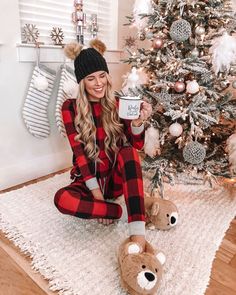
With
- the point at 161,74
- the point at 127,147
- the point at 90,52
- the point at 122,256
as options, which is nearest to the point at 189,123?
the point at 161,74

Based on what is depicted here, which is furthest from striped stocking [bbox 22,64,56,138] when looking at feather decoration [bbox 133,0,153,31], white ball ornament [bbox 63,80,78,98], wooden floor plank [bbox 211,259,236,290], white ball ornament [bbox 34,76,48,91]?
wooden floor plank [bbox 211,259,236,290]

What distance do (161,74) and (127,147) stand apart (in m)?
0.57

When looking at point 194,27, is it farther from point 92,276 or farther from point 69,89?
point 92,276

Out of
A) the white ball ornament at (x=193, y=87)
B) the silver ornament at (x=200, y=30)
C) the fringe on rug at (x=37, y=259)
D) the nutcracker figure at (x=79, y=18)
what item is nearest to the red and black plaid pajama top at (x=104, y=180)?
the fringe on rug at (x=37, y=259)

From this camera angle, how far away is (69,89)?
177 cm

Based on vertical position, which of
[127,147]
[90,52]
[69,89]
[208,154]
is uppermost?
[90,52]

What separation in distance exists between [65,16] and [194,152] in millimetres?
1379

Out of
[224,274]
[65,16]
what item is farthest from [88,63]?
[224,274]

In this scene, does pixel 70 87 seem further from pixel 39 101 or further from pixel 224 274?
pixel 224 274

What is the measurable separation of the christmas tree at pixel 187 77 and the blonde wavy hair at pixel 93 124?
296 millimetres

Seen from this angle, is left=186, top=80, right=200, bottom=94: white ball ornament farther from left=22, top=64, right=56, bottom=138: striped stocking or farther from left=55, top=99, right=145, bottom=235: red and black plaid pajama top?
left=22, top=64, right=56, bottom=138: striped stocking

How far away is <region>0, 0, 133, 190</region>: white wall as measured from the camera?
5.18 ft

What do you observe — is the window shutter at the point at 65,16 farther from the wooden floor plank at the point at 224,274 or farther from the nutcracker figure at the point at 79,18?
the wooden floor plank at the point at 224,274

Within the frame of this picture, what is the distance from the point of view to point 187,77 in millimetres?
1579
